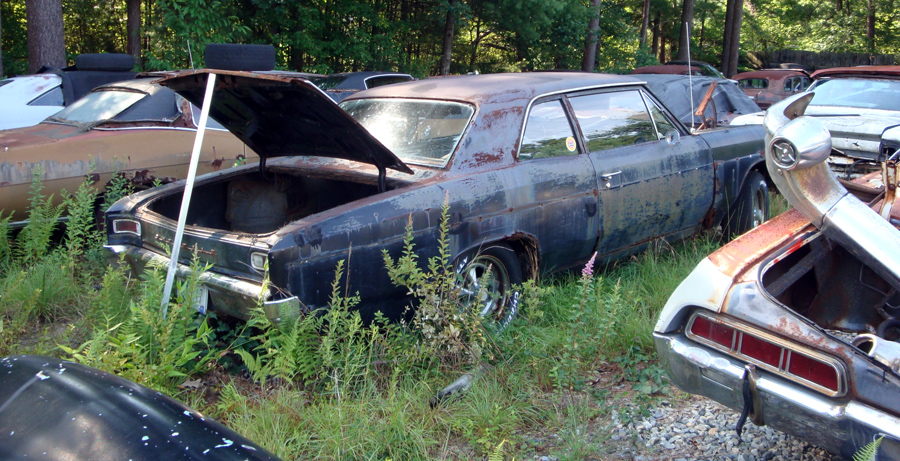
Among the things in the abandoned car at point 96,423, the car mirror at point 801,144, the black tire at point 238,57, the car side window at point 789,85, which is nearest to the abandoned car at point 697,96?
the black tire at point 238,57

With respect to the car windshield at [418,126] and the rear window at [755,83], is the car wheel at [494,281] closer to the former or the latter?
the car windshield at [418,126]

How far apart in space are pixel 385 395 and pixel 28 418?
169 cm

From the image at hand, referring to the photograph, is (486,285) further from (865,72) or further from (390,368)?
(865,72)

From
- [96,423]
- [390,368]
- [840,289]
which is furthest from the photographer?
[390,368]

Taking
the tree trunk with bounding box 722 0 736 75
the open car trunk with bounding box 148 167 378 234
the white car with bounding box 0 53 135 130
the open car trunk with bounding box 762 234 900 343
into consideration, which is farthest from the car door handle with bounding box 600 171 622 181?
the tree trunk with bounding box 722 0 736 75

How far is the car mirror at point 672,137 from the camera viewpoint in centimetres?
470

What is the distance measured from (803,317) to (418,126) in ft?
8.28

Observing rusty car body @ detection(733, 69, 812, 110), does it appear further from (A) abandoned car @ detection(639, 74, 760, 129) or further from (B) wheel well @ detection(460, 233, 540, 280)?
(B) wheel well @ detection(460, 233, 540, 280)

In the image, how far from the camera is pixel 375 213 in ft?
10.6

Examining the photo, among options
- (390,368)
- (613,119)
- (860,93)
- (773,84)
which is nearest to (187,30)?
(613,119)

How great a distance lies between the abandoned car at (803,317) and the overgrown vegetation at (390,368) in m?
0.66

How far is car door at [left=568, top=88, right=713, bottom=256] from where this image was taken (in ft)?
14.0

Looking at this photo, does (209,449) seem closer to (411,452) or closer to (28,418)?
(28,418)

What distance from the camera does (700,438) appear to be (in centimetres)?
285
